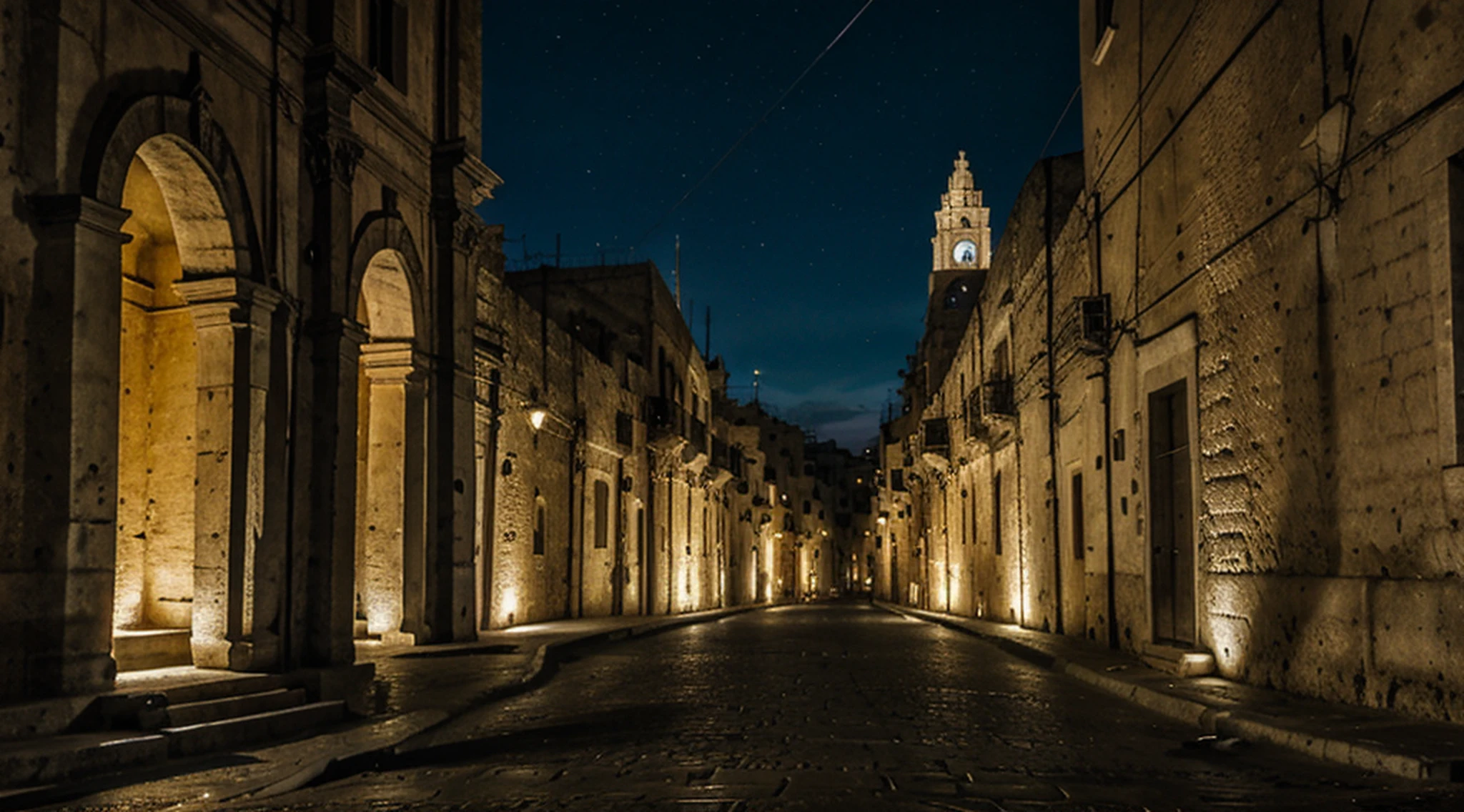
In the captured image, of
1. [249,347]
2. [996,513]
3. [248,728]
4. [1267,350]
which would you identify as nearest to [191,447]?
[249,347]

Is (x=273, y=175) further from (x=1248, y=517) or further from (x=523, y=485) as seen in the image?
(x=523, y=485)

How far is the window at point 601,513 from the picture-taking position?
26969 mm

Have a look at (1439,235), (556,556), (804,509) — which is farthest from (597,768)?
(804,509)

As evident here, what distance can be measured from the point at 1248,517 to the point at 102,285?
9.13 meters

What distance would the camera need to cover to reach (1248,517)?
10.0 metres

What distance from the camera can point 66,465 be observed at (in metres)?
7.68

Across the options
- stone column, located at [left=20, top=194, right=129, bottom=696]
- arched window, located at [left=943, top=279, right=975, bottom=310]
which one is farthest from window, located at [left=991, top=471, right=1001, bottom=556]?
arched window, located at [left=943, top=279, right=975, bottom=310]

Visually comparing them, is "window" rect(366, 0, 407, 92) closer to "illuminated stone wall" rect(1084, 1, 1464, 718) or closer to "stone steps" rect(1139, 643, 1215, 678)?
"illuminated stone wall" rect(1084, 1, 1464, 718)

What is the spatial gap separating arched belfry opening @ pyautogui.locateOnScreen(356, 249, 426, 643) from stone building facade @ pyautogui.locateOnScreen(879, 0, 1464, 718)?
333 inches

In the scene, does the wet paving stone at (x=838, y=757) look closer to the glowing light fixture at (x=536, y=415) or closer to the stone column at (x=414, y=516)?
the stone column at (x=414, y=516)

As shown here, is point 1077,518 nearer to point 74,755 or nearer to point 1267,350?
point 1267,350

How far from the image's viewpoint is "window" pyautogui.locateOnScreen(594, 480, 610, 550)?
1062 inches

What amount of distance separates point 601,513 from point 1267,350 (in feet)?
64.8

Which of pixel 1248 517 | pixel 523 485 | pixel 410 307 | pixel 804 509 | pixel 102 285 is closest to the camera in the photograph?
pixel 102 285
